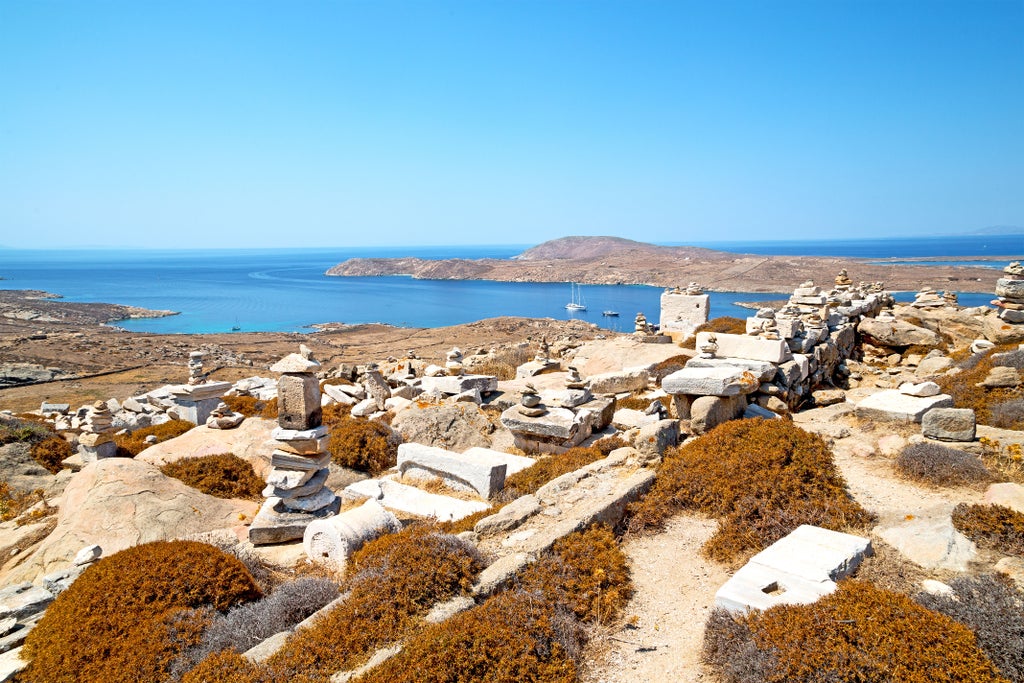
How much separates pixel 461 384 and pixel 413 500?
21.0 feet

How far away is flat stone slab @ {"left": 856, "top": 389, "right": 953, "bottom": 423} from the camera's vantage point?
9070mm

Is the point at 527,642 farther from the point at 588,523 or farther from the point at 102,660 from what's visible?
the point at 102,660

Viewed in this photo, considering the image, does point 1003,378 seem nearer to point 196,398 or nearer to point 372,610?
point 372,610

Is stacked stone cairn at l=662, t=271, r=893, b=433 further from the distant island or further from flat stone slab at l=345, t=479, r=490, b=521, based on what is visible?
the distant island

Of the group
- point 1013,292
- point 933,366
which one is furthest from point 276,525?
point 1013,292

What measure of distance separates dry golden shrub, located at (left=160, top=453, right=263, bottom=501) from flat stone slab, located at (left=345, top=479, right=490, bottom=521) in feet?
5.69

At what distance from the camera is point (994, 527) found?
5.27 metres

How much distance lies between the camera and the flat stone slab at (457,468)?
9.05m

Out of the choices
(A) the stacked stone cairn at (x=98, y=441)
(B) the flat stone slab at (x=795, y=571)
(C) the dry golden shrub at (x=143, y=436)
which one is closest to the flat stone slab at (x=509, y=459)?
(B) the flat stone slab at (x=795, y=571)

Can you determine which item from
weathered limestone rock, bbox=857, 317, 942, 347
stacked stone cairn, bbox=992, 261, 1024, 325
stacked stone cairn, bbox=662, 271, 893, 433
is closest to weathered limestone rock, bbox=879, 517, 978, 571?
stacked stone cairn, bbox=662, 271, 893, 433

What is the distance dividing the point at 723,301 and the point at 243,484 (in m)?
86.0

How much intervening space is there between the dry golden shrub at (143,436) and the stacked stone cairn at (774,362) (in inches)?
495

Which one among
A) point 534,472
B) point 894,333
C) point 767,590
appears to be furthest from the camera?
point 894,333

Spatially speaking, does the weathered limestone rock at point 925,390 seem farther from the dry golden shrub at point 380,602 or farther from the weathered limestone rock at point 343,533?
the weathered limestone rock at point 343,533
